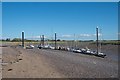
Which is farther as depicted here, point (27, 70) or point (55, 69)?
point (55, 69)

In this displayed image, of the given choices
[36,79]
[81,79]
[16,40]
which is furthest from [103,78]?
[16,40]

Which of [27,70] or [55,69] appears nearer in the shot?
[27,70]

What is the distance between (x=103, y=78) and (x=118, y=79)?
3.34ft

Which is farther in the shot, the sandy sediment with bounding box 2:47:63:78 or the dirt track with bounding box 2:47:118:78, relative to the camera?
the dirt track with bounding box 2:47:118:78

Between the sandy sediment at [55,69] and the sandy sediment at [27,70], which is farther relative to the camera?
the sandy sediment at [55,69]

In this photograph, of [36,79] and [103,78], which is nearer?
[36,79]

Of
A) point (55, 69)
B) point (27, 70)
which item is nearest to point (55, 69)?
point (55, 69)

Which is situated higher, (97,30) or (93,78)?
(97,30)

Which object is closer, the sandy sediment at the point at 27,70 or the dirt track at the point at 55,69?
the sandy sediment at the point at 27,70

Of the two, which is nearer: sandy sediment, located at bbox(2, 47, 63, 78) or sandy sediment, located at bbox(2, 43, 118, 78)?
sandy sediment, located at bbox(2, 47, 63, 78)

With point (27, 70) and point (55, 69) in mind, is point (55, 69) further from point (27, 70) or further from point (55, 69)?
point (27, 70)

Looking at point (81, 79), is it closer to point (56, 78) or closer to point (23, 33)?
point (56, 78)

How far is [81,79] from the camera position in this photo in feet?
61.7

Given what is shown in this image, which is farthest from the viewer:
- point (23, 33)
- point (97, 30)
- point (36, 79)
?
point (23, 33)
